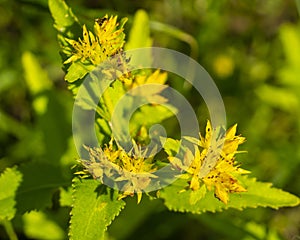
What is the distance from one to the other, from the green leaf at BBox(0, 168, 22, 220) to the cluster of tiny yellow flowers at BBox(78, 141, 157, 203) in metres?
0.33

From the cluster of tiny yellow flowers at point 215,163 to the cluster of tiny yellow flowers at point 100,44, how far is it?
1.05 feet

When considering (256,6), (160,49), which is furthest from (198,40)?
(256,6)

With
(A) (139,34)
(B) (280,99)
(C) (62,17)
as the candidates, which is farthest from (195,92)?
(C) (62,17)

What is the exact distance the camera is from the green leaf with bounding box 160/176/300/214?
1524 mm

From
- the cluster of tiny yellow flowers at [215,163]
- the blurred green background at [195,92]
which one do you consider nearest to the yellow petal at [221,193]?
the cluster of tiny yellow flowers at [215,163]

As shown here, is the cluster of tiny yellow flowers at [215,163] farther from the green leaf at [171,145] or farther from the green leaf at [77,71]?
the green leaf at [77,71]

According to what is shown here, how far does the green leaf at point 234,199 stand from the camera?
5.00 ft

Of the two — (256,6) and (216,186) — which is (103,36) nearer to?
(216,186)

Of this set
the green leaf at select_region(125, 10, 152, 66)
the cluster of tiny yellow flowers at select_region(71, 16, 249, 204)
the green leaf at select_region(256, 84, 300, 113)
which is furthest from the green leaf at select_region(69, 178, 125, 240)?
the green leaf at select_region(256, 84, 300, 113)

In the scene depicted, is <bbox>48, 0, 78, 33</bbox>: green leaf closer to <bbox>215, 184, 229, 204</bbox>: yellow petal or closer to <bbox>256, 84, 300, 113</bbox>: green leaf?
<bbox>215, 184, 229, 204</bbox>: yellow petal

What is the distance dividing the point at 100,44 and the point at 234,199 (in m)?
0.59

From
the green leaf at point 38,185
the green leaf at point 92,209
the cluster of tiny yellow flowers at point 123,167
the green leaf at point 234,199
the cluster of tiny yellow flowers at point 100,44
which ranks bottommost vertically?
the green leaf at point 38,185

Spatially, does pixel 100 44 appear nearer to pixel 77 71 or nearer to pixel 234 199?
pixel 77 71

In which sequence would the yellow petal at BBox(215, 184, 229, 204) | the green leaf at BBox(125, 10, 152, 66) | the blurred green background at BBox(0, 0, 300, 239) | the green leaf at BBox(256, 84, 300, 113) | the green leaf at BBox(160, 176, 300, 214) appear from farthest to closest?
the green leaf at BBox(256, 84, 300, 113) < the blurred green background at BBox(0, 0, 300, 239) < the green leaf at BBox(125, 10, 152, 66) < the green leaf at BBox(160, 176, 300, 214) < the yellow petal at BBox(215, 184, 229, 204)
